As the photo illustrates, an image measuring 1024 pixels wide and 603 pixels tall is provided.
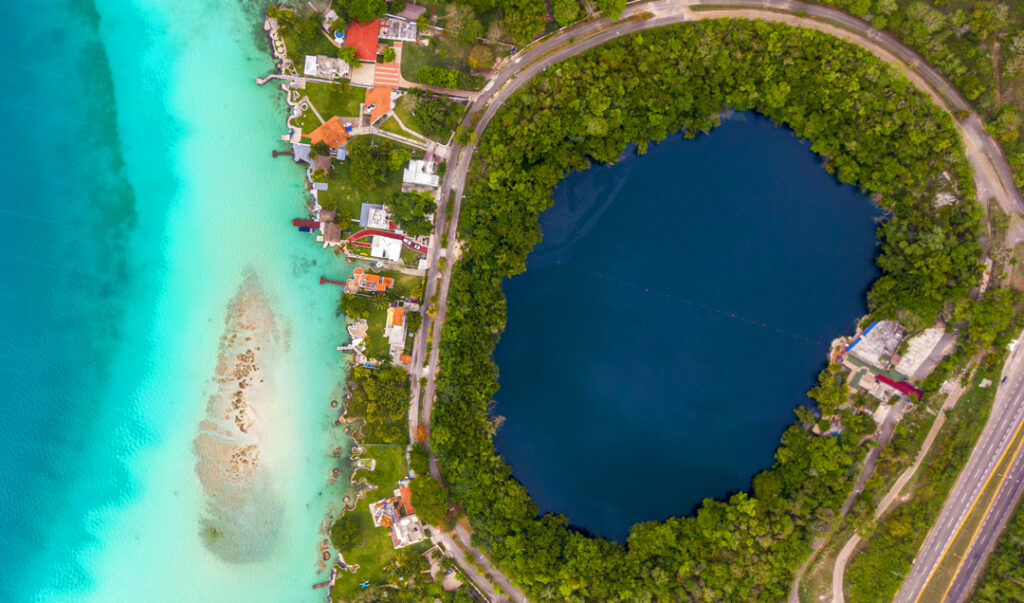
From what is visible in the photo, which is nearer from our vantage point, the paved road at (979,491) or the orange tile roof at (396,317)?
the paved road at (979,491)

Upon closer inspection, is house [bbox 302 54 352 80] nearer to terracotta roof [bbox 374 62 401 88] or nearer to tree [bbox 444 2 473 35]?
terracotta roof [bbox 374 62 401 88]

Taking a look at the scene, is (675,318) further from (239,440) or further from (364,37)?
(239,440)

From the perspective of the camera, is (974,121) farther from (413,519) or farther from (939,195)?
(413,519)

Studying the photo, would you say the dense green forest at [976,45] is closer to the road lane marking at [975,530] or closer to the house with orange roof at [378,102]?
the road lane marking at [975,530]

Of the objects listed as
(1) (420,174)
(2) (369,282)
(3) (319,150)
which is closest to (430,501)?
(2) (369,282)

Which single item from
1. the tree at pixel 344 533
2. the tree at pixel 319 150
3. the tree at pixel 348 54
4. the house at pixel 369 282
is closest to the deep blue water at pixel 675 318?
the house at pixel 369 282

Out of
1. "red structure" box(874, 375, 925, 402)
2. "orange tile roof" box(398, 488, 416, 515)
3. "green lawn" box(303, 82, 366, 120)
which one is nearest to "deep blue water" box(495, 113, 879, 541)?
"red structure" box(874, 375, 925, 402)
